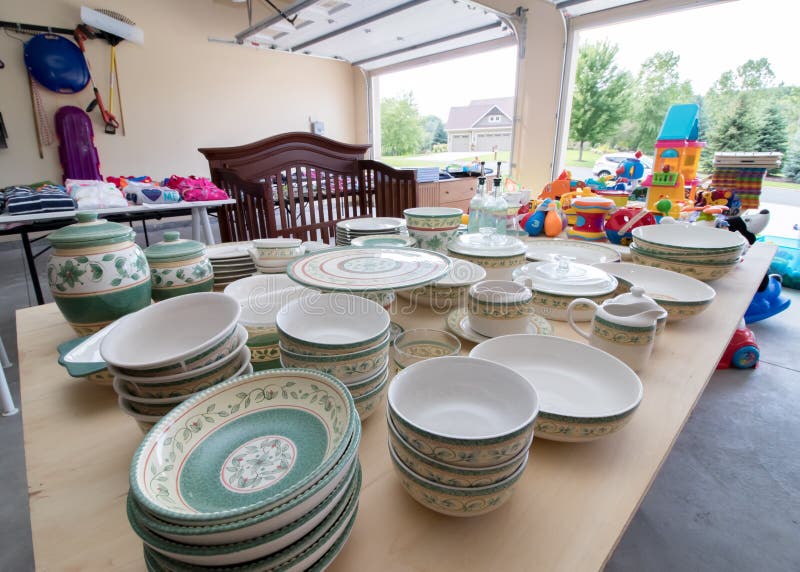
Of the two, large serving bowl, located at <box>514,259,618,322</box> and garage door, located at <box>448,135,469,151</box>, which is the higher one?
garage door, located at <box>448,135,469,151</box>

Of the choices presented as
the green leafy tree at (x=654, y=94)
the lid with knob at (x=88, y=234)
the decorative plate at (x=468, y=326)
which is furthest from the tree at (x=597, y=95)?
the lid with knob at (x=88, y=234)

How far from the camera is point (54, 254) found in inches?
25.9

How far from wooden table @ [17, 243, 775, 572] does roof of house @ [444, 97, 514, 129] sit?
4.98 meters

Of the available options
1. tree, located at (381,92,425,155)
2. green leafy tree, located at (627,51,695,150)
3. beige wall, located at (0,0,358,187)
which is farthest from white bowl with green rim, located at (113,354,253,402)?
tree, located at (381,92,425,155)

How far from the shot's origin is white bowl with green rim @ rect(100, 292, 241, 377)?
0.47m

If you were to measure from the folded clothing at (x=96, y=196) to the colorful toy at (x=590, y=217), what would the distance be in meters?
2.50

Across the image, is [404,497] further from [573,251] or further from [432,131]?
[432,131]

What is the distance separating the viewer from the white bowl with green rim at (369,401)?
1.69ft

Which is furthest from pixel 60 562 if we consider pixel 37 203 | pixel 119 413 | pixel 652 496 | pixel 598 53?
pixel 598 53

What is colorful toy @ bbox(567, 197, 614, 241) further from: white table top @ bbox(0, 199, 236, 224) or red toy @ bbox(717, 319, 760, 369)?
white table top @ bbox(0, 199, 236, 224)

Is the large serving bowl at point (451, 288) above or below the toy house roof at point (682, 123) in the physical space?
below

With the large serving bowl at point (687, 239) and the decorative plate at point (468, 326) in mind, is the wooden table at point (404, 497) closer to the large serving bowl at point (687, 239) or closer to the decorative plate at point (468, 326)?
the decorative plate at point (468, 326)

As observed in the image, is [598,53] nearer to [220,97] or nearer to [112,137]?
[220,97]

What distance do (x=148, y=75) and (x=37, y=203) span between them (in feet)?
11.2
